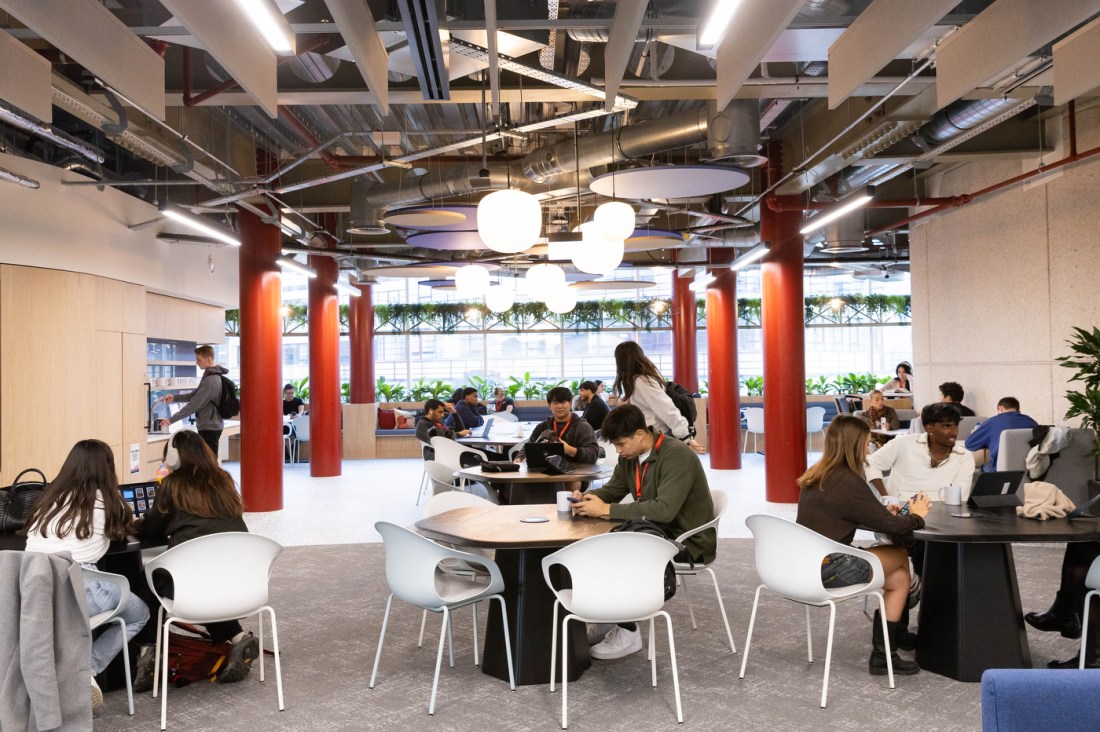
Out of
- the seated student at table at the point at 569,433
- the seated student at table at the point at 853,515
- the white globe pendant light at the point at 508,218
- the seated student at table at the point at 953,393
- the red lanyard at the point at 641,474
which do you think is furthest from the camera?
the seated student at table at the point at 953,393

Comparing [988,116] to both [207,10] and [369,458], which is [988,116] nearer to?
[207,10]

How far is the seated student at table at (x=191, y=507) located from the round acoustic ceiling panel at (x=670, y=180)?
341 centimetres

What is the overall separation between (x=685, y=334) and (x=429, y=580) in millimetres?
14045

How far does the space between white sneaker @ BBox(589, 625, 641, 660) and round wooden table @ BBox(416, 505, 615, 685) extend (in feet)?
0.41

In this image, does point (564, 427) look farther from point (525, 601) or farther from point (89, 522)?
point (89, 522)

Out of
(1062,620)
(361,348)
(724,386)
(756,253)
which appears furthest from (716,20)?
(361,348)

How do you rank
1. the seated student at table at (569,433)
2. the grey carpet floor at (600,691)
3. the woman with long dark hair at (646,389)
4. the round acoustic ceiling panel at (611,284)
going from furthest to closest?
the round acoustic ceiling panel at (611,284)
the seated student at table at (569,433)
the woman with long dark hair at (646,389)
the grey carpet floor at (600,691)

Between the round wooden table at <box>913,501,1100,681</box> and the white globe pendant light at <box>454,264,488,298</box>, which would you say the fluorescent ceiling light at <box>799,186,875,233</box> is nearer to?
the white globe pendant light at <box>454,264,488,298</box>

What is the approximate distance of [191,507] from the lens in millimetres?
4297

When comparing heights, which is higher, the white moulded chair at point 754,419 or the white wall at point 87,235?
the white wall at point 87,235

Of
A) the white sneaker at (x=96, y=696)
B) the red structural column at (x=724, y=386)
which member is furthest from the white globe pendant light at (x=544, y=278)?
the white sneaker at (x=96, y=696)

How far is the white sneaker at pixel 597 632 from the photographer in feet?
16.1

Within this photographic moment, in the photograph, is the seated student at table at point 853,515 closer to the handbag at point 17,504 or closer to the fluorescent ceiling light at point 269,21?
the fluorescent ceiling light at point 269,21

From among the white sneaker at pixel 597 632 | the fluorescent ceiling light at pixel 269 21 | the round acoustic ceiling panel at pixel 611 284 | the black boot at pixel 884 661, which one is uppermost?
the fluorescent ceiling light at pixel 269 21
